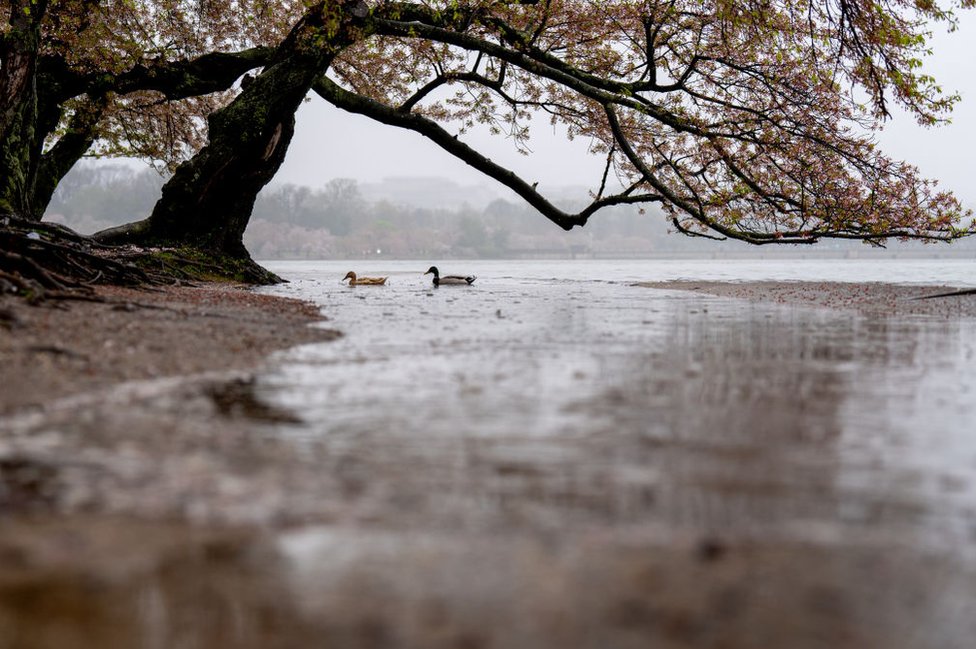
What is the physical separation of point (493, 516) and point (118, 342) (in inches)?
149

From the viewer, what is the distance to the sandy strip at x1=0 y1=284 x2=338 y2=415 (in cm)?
385

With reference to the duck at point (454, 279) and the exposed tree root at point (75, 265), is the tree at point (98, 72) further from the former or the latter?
the duck at point (454, 279)

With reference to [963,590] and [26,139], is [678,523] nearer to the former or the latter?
[963,590]

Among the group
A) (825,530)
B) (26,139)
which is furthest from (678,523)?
(26,139)

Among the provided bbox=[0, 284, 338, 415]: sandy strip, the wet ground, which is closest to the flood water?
the wet ground

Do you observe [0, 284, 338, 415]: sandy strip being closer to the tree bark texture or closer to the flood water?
the flood water

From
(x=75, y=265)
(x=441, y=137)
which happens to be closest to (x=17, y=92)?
(x=75, y=265)

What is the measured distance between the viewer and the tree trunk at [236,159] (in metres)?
15.5

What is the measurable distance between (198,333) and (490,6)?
10710 mm

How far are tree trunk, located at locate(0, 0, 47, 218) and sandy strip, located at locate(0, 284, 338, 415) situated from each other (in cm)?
799

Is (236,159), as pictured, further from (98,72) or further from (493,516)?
(493,516)

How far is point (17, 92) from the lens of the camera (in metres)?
13.6

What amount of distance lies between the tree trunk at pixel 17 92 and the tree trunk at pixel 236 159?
251 cm

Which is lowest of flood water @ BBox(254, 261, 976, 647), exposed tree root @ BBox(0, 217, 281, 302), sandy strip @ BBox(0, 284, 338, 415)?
flood water @ BBox(254, 261, 976, 647)
